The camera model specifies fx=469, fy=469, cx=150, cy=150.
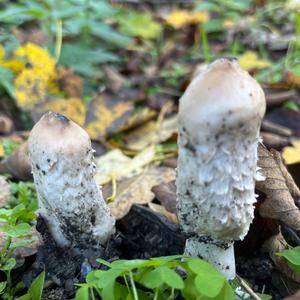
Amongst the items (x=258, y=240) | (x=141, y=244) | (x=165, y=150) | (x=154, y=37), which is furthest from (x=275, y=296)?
(x=154, y=37)

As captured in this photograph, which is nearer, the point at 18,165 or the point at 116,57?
the point at 18,165

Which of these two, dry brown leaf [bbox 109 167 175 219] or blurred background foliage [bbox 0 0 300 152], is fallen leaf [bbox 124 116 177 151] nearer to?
blurred background foliage [bbox 0 0 300 152]

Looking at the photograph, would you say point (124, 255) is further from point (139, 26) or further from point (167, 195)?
point (139, 26)

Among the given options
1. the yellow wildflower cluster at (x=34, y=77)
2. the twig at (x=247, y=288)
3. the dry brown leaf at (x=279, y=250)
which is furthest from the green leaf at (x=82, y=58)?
the twig at (x=247, y=288)

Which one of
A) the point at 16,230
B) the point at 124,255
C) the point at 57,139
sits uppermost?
the point at 57,139

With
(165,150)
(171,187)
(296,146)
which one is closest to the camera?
(171,187)

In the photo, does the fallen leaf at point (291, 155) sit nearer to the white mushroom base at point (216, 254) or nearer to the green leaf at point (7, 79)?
the white mushroom base at point (216, 254)

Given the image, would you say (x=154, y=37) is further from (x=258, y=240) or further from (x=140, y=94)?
(x=258, y=240)

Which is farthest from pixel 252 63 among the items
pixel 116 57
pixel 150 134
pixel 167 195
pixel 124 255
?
pixel 124 255
